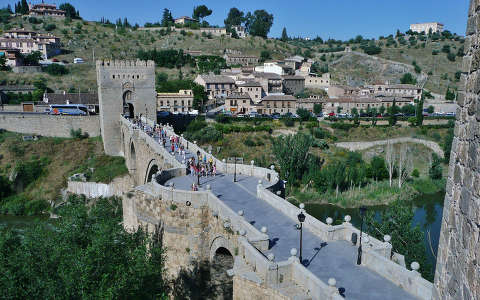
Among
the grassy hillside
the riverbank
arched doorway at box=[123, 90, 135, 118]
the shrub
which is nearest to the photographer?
the riverbank

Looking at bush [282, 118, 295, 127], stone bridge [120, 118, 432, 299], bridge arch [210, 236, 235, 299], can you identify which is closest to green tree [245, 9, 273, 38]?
bush [282, 118, 295, 127]

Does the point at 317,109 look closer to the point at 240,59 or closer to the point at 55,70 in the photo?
the point at 240,59

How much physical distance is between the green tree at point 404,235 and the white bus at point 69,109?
3141 centimetres

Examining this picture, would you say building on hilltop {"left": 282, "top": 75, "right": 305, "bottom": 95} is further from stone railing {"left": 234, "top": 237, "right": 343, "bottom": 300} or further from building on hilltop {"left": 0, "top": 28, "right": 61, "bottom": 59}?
stone railing {"left": 234, "top": 237, "right": 343, "bottom": 300}

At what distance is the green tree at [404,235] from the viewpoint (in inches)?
635

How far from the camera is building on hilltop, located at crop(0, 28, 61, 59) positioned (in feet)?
230

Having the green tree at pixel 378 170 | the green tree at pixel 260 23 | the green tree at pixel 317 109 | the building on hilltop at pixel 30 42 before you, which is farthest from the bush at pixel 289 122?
the green tree at pixel 260 23

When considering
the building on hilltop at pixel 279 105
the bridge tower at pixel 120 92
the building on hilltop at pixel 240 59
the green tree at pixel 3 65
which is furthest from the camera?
the building on hilltop at pixel 240 59

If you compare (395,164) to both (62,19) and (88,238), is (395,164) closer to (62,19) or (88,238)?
(88,238)

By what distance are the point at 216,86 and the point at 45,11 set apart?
60.6 metres

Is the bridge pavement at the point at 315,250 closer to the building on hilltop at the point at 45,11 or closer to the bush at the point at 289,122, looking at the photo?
the bush at the point at 289,122

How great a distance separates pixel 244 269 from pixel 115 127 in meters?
27.7

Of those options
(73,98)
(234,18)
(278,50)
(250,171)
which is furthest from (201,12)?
(250,171)

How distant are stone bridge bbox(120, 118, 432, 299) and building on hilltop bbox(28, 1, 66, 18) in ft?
305
